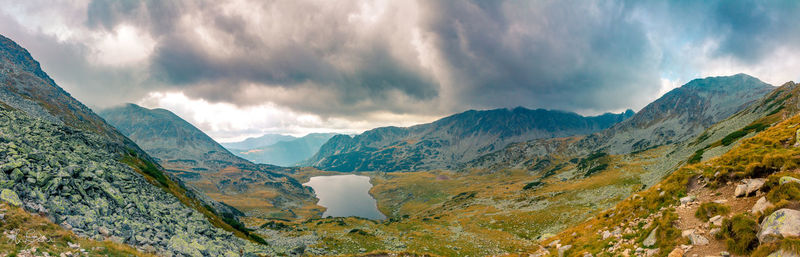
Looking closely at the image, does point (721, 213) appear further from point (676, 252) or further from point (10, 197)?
point (10, 197)

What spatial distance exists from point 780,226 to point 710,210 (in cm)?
456

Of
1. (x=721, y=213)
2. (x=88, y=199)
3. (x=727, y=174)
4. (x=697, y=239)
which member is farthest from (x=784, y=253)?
(x=88, y=199)

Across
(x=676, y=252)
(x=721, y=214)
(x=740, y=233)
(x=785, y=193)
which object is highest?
(x=785, y=193)

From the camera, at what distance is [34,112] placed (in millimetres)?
97875

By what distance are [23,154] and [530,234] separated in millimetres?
80902

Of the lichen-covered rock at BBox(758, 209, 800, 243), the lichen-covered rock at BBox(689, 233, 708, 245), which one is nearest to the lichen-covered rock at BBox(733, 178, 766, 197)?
the lichen-covered rock at BBox(689, 233, 708, 245)

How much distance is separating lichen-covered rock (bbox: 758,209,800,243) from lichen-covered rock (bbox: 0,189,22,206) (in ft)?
131

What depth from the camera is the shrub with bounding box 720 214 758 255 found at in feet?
31.4

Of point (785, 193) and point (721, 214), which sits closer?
point (785, 193)

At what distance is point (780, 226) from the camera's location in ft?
28.8

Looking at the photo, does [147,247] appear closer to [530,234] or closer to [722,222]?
[722,222]

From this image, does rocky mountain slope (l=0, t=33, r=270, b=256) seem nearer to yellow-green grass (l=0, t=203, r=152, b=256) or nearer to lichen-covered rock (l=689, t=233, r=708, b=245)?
yellow-green grass (l=0, t=203, r=152, b=256)

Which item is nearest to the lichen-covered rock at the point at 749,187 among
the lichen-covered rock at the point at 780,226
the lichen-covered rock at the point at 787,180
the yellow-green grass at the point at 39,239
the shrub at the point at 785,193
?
the lichen-covered rock at the point at 787,180

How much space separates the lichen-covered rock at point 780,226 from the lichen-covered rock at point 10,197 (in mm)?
39950
